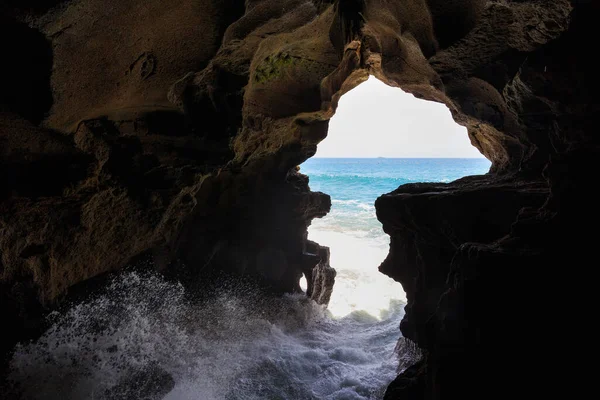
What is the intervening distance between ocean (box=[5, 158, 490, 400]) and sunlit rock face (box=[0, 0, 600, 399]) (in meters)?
0.58

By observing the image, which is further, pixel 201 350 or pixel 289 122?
pixel 289 122

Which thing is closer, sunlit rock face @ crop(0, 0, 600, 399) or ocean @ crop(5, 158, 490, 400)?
sunlit rock face @ crop(0, 0, 600, 399)

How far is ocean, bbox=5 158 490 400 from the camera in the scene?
4.38 m

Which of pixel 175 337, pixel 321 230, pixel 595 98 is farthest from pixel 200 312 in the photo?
pixel 321 230

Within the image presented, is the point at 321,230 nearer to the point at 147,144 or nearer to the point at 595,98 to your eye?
the point at 147,144

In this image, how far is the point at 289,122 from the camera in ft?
20.0

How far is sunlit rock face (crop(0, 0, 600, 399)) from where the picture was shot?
2.40 m

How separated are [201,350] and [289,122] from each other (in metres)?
4.68

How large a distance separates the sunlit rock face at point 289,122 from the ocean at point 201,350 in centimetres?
58

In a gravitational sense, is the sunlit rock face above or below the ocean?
above

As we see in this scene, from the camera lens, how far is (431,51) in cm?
353

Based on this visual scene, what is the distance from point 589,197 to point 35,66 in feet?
16.2

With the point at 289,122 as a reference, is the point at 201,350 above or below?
below

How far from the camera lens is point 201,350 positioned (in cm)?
588
